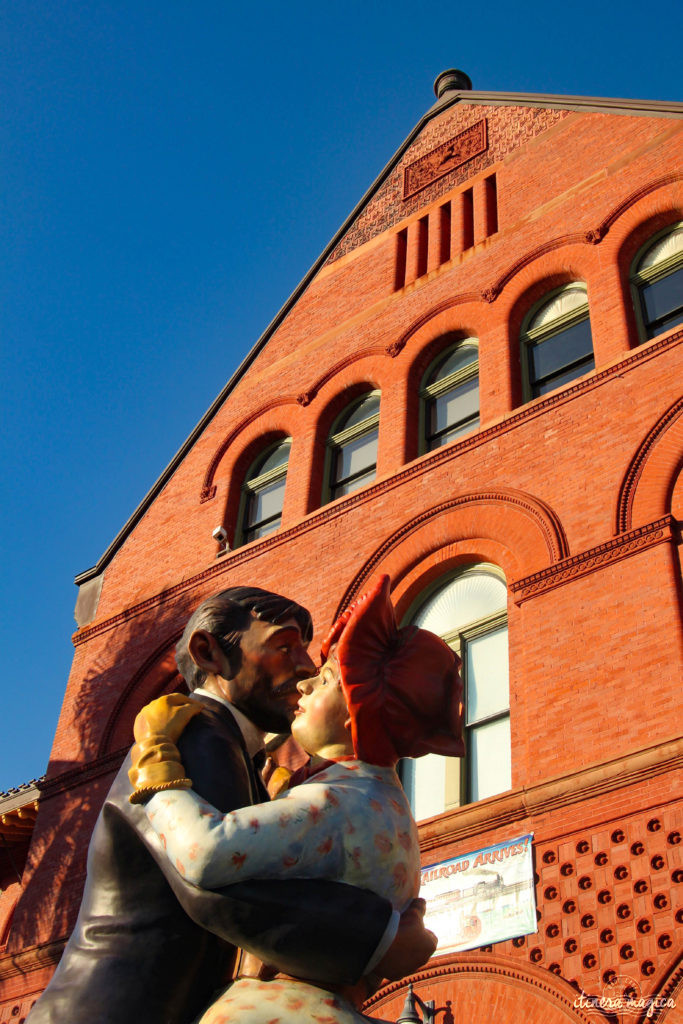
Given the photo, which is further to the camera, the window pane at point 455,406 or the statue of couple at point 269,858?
the window pane at point 455,406

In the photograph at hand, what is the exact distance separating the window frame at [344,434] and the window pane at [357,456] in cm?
5

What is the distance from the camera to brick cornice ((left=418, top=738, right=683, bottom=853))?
797 centimetres

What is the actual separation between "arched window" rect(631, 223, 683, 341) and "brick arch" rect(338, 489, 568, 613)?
2.55 meters

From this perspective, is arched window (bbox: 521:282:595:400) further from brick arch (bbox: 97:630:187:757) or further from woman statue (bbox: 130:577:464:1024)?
woman statue (bbox: 130:577:464:1024)

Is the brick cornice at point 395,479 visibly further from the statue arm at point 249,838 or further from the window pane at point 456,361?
the statue arm at point 249,838

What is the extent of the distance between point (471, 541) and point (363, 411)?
13.2 feet

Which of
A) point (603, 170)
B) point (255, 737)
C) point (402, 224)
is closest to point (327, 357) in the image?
point (402, 224)

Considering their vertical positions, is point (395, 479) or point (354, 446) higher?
point (354, 446)

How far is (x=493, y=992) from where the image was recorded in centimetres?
783

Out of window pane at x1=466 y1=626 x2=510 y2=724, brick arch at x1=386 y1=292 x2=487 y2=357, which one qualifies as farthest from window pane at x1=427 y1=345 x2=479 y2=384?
window pane at x1=466 y1=626 x2=510 y2=724

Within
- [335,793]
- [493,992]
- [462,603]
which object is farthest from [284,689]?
[462,603]

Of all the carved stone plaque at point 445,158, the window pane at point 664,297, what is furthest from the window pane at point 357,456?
the carved stone plaque at point 445,158

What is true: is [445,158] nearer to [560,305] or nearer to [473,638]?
[560,305]

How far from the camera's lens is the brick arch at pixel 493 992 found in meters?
7.41
